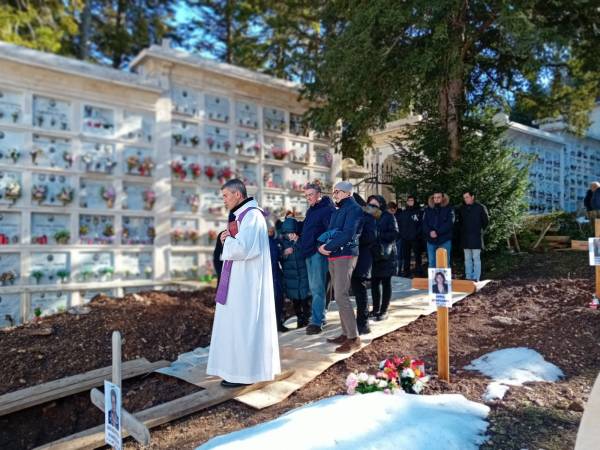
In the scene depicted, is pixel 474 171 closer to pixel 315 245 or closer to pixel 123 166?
pixel 315 245

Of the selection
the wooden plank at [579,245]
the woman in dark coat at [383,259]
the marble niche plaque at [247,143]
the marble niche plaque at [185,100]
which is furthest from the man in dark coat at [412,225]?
the marble niche plaque at [185,100]

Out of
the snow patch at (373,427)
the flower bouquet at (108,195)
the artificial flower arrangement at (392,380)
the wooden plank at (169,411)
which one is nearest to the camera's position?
the snow patch at (373,427)

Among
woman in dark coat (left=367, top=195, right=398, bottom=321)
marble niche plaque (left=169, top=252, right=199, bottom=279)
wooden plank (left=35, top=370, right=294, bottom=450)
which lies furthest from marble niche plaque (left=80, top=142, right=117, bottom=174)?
wooden plank (left=35, top=370, right=294, bottom=450)

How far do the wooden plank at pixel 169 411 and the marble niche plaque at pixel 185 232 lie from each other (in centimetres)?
566

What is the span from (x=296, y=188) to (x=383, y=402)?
8401mm

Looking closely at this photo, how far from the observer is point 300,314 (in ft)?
19.9

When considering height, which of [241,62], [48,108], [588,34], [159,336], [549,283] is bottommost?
[159,336]

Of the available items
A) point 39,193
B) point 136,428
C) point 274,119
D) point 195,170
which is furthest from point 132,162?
point 136,428

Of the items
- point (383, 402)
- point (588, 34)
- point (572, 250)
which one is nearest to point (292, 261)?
point (383, 402)

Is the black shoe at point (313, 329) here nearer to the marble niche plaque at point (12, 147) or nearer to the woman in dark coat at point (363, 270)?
the woman in dark coat at point (363, 270)

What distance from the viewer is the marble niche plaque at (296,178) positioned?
1128cm

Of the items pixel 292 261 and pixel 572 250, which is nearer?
pixel 292 261

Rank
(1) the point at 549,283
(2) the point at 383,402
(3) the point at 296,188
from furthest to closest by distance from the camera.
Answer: (3) the point at 296,188 < (1) the point at 549,283 < (2) the point at 383,402

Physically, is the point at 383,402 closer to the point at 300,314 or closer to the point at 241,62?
the point at 300,314
